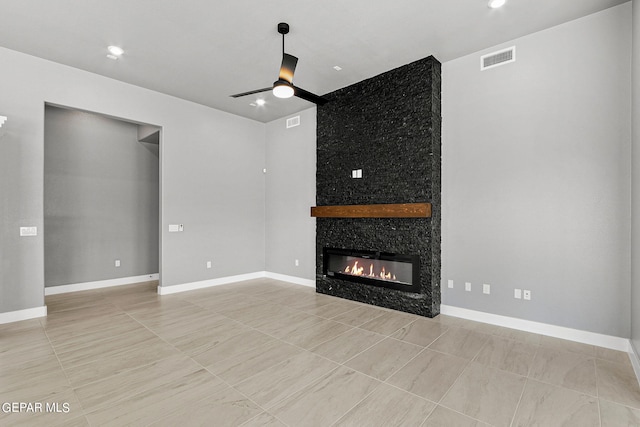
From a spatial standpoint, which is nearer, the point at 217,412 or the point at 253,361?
the point at 217,412

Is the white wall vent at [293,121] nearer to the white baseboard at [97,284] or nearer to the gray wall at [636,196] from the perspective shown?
the white baseboard at [97,284]

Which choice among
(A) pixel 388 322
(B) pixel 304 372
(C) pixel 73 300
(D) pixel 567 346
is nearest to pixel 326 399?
(B) pixel 304 372

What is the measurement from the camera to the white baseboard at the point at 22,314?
3783 millimetres

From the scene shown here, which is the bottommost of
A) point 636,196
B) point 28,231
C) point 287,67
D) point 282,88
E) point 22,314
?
point 22,314

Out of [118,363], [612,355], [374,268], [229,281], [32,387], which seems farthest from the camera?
[229,281]

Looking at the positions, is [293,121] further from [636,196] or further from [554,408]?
[554,408]

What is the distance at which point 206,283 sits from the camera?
228 inches

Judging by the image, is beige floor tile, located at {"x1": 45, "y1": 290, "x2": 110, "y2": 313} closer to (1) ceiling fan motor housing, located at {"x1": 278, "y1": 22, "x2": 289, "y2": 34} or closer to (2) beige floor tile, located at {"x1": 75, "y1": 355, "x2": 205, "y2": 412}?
(2) beige floor tile, located at {"x1": 75, "y1": 355, "x2": 205, "y2": 412}

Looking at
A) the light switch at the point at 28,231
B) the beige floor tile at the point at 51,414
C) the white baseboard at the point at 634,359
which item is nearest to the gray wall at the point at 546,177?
the white baseboard at the point at 634,359

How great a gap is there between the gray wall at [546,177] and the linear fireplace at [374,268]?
0.44 metres

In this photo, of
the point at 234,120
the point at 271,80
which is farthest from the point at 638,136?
the point at 234,120

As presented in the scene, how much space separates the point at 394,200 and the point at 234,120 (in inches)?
151

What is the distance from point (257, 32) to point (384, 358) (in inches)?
145

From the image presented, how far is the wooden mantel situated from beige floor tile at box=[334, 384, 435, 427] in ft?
7.42
